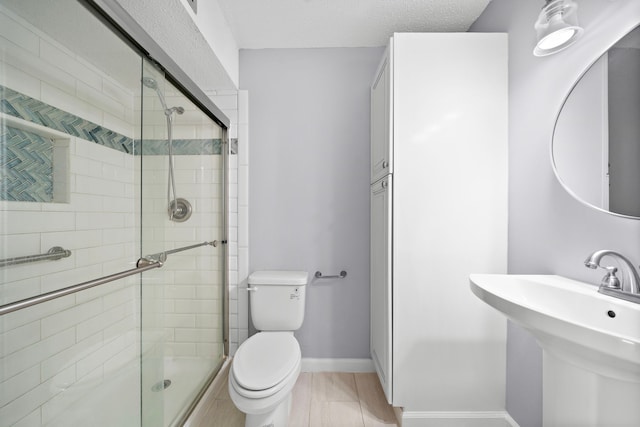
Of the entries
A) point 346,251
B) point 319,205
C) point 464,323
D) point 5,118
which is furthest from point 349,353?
point 5,118

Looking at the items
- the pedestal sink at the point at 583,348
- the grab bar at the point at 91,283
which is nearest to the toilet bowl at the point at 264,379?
the grab bar at the point at 91,283

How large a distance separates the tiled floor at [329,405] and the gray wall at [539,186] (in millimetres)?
705

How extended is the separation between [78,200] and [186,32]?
969mm

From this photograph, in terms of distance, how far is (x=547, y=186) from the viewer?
4.00ft

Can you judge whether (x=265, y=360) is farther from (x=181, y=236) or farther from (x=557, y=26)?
(x=557, y=26)

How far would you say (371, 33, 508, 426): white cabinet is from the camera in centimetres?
145

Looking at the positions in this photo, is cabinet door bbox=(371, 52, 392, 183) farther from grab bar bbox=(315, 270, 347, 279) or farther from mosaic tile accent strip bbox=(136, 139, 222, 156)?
mosaic tile accent strip bbox=(136, 139, 222, 156)

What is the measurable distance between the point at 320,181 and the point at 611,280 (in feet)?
4.95

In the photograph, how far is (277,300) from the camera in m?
1.80

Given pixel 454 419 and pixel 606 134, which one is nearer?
pixel 606 134

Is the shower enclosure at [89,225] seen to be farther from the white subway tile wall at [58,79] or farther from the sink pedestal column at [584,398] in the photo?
the sink pedestal column at [584,398]

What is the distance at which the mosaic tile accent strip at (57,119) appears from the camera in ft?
2.35

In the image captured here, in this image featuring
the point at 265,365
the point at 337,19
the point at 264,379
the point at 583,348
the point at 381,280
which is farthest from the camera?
the point at 337,19

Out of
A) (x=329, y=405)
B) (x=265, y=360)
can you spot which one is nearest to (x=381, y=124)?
(x=265, y=360)
